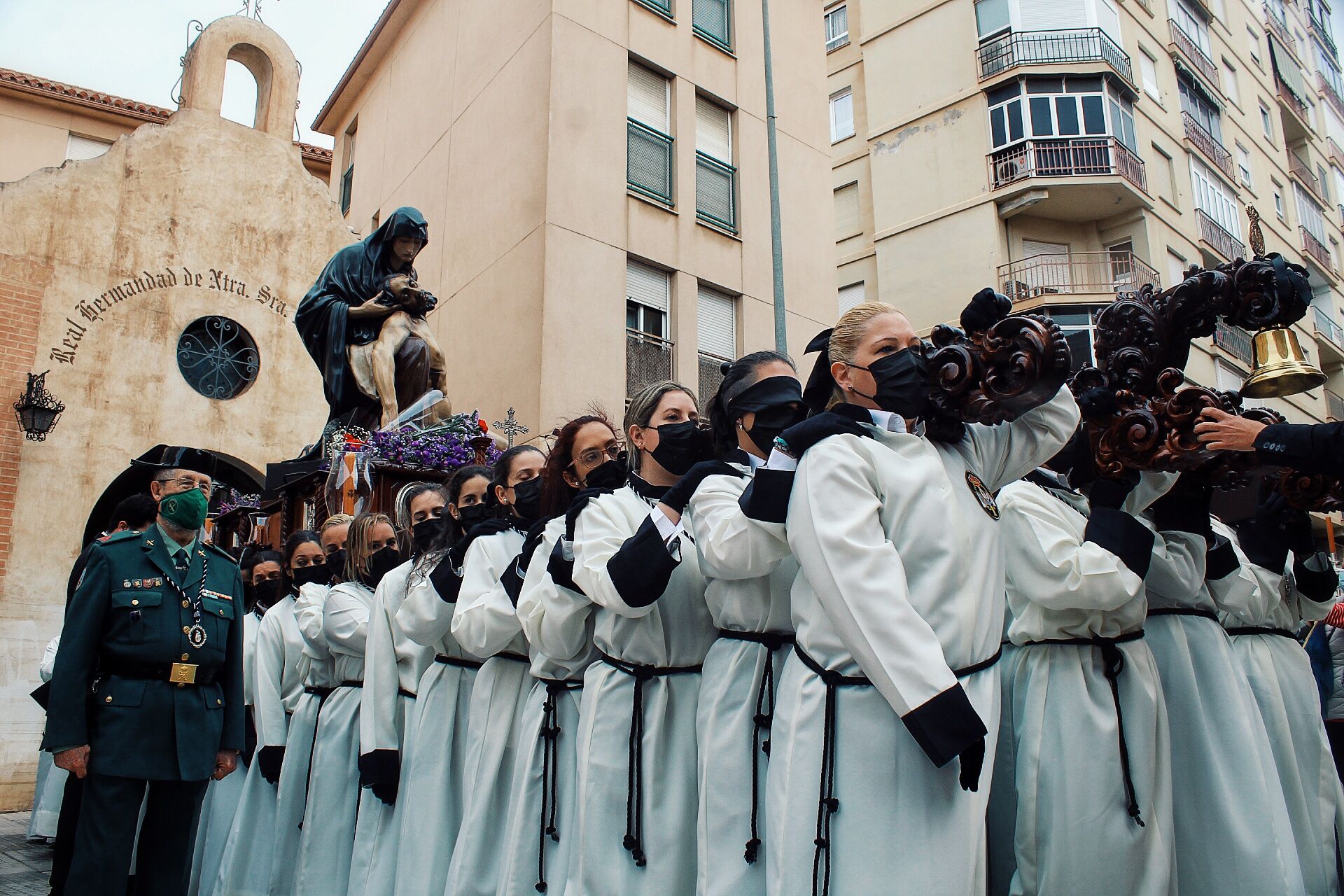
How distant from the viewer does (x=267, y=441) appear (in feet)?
45.6

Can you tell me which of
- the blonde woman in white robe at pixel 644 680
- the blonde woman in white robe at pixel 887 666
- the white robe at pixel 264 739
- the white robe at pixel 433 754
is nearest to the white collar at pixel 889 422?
the blonde woman in white robe at pixel 887 666

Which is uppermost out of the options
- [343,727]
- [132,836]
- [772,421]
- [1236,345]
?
[1236,345]

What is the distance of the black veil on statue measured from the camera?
919 cm

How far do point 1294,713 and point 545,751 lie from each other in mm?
3437

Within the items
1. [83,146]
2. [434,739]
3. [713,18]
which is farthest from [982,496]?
[83,146]

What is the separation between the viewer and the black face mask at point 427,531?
530 cm

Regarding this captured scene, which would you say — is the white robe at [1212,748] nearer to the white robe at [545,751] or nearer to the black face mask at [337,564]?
the white robe at [545,751]

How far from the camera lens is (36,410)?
1177 cm

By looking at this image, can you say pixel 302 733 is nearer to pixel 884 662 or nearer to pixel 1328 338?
pixel 884 662

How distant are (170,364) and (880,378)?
41.3 ft

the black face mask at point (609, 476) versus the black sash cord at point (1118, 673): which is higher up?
the black face mask at point (609, 476)

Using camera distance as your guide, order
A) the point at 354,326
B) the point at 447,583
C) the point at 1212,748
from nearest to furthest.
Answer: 1. the point at 1212,748
2. the point at 447,583
3. the point at 354,326

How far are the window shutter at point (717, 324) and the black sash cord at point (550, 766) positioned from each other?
1160cm

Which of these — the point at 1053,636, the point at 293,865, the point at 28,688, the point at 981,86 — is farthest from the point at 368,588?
the point at 981,86
